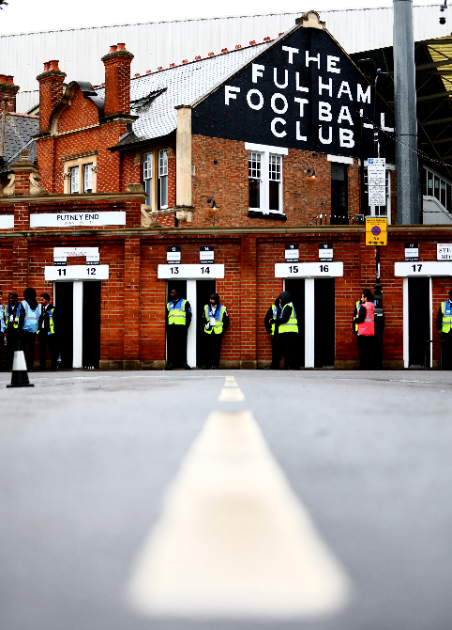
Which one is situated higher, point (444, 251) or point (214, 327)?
point (444, 251)

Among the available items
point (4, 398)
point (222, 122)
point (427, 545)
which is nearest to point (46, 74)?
point (222, 122)

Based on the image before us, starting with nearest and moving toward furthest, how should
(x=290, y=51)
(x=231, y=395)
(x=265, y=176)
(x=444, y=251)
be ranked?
(x=231, y=395), (x=444, y=251), (x=265, y=176), (x=290, y=51)

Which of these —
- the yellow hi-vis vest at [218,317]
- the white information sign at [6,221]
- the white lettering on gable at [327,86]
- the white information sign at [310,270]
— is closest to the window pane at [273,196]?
the white lettering on gable at [327,86]

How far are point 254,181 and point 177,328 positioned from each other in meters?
10.3

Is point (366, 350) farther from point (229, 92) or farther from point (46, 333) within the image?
point (229, 92)

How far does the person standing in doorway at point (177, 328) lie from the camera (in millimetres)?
25625

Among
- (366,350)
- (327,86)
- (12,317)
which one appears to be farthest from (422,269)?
(327,86)

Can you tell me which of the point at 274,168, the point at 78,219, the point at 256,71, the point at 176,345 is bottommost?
the point at 176,345

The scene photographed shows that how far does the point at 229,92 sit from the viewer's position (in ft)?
112

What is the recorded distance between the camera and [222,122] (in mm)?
33688

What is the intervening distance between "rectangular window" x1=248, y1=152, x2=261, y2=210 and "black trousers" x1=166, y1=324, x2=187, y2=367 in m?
9.13

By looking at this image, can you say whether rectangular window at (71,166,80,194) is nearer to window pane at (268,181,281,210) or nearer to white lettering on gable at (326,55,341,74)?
window pane at (268,181,281,210)

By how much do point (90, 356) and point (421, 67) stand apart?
77.8 ft

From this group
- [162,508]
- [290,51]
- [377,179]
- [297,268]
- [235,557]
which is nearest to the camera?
[235,557]
